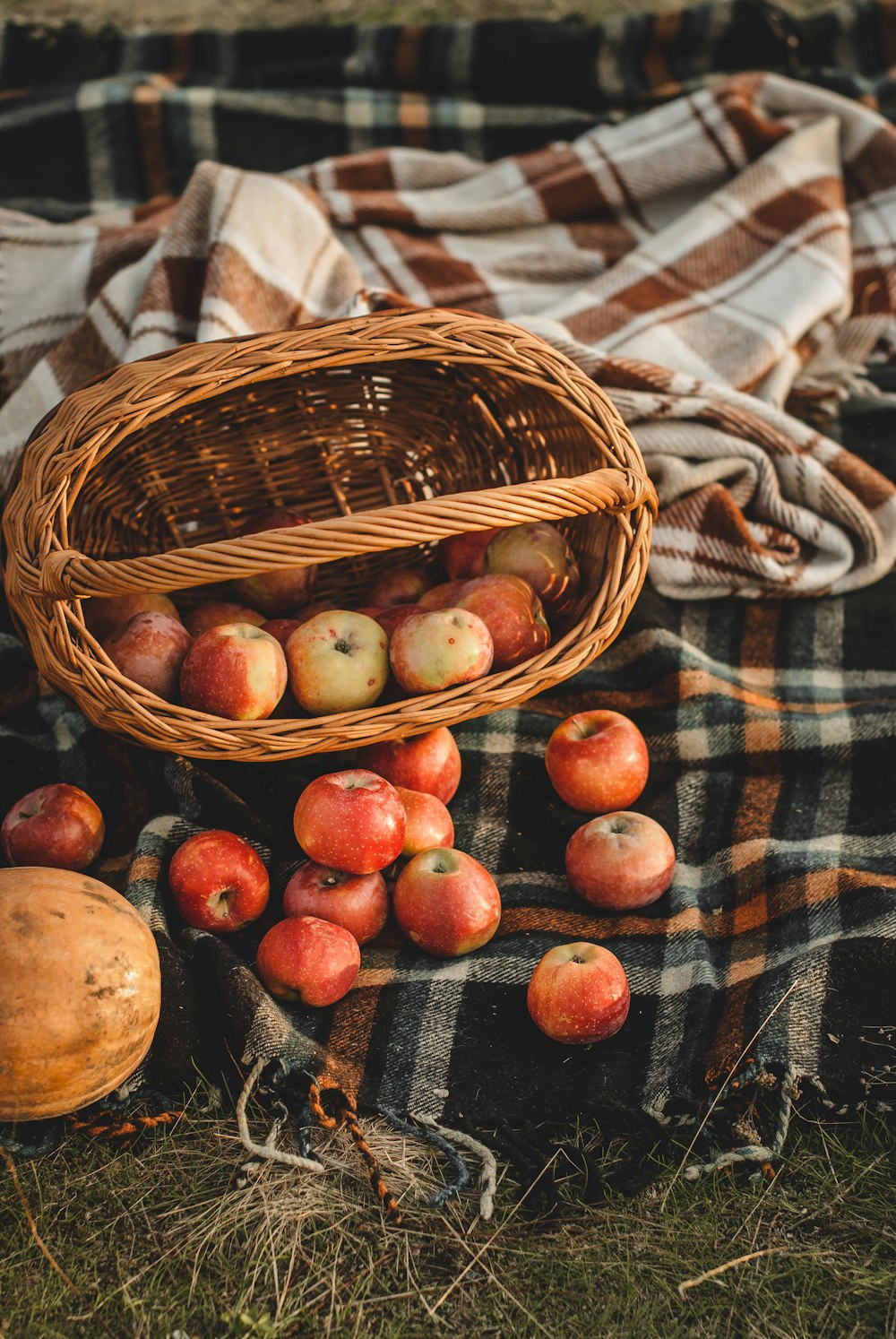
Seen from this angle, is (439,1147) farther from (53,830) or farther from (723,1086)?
(53,830)

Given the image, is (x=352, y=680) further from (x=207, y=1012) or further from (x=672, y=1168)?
(x=672, y=1168)

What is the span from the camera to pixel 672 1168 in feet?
4.55

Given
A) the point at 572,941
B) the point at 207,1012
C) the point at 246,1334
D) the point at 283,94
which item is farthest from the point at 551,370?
the point at 283,94

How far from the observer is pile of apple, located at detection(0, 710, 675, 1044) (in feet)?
4.98

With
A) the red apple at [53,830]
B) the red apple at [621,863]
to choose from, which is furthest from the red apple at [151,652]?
the red apple at [621,863]

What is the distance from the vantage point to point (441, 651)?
1.69 meters

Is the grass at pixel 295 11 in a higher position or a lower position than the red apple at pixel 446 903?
higher

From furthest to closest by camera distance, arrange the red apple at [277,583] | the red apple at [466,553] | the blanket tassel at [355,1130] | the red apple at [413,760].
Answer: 1. the red apple at [466,553]
2. the red apple at [277,583]
3. the red apple at [413,760]
4. the blanket tassel at [355,1130]

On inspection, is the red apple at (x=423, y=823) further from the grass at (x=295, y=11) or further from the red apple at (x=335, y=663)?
the grass at (x=295, y=11)

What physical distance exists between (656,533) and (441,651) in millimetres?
915

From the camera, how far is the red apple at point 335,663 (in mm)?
1737

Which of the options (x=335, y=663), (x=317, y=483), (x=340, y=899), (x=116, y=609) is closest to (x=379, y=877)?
(x=340, y=899)

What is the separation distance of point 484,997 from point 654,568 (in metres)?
1.17

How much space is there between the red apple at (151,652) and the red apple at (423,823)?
0.42 m
